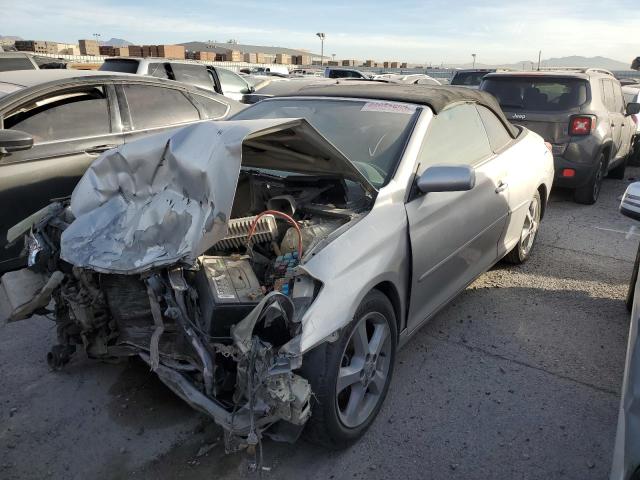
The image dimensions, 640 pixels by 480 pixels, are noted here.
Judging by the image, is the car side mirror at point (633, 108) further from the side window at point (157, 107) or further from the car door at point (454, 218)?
the side window at point (157, 107)

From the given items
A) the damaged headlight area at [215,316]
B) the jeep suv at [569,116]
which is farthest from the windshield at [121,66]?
the damaged headlight area at [215,316]

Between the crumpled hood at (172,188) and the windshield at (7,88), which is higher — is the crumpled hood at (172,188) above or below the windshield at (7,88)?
below

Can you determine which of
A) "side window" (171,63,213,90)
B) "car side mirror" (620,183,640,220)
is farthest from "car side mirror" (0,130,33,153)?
"side window" (171,63,213,90)

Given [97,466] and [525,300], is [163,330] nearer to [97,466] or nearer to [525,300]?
[97,466]

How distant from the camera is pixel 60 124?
454 centimetres

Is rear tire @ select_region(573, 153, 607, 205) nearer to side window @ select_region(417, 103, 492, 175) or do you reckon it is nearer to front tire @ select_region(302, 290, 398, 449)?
side window @ select_region(417, 103, 492, 175)

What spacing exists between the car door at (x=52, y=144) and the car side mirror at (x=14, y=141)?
13cm

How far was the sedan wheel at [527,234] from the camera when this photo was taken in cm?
491

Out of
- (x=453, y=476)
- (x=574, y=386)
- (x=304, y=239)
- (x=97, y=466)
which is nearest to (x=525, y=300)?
(x=574, y=386)

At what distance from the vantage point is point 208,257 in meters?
2.62

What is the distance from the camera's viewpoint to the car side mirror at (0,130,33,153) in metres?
3.93

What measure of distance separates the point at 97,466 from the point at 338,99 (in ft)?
8.92

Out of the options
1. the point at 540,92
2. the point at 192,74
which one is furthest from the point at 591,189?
the point at 192,74

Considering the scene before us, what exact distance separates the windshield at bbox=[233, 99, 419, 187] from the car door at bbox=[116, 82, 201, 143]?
1.75m
